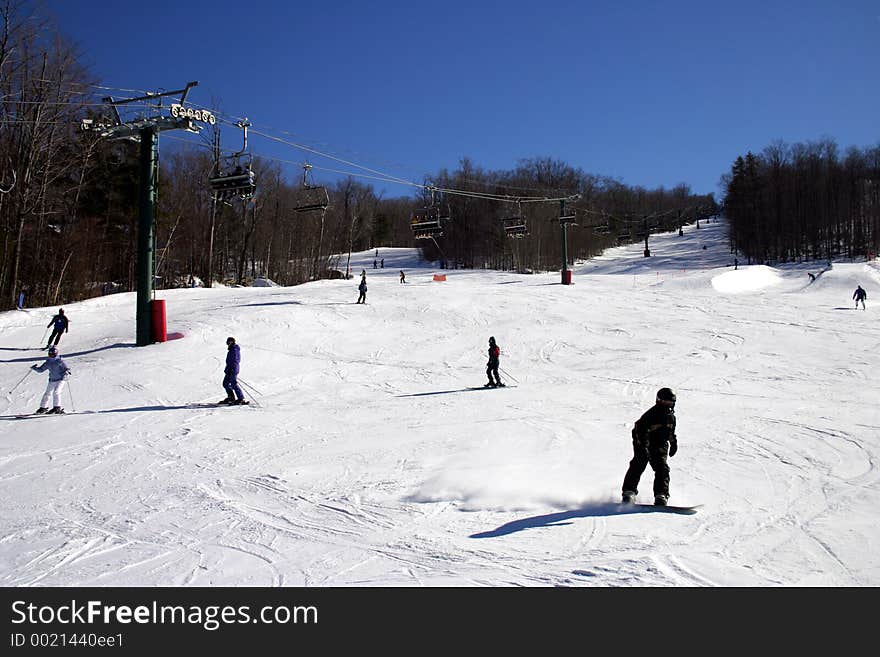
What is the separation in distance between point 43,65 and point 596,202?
92197 millimetres

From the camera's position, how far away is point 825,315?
28344 millimetres

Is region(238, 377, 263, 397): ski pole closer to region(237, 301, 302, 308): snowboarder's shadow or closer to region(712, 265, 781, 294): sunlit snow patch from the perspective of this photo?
region(237, 301, 302, 308): snowboarder's shadow

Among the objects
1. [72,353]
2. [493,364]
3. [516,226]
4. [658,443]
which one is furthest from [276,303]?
[658,443]

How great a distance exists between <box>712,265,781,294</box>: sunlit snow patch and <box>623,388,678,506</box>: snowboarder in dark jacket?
1428 inches

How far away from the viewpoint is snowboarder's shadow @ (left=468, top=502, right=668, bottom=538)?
20.2 feet

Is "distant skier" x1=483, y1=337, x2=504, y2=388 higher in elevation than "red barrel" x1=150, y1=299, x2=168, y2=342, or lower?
lower

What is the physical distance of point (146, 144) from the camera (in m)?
18.6

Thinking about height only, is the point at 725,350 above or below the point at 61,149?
below

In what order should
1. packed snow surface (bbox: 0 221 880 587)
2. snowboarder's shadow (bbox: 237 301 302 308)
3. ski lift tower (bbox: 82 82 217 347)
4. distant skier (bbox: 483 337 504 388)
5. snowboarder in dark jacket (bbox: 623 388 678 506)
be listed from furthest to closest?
snowboarder's shadow (bbox: 237 301 302 308), ski lift tower (bbox: 82 82 217 347), distant skier (bbox: 483 337 504 388), snowboarder in dark jacket (bbox: 623 388 678 506), packed snow surface (bbox: 0 221 880 587)

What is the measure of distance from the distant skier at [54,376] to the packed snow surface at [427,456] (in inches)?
19.9

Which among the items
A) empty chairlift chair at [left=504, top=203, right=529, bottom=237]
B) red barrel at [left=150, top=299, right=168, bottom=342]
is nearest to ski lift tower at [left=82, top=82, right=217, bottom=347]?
red barrel at [left=150, top=299, right=168, bottom=342]

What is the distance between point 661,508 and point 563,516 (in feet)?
3.65
